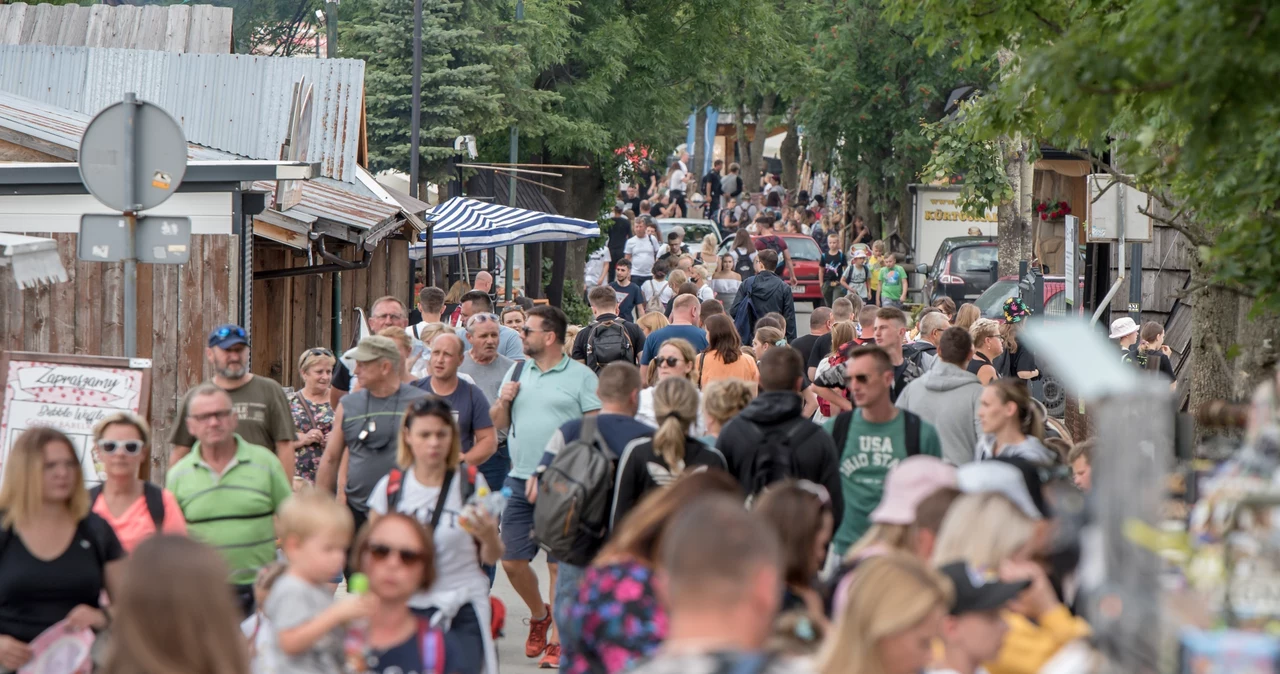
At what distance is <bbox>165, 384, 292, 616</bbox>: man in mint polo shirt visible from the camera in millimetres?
6645

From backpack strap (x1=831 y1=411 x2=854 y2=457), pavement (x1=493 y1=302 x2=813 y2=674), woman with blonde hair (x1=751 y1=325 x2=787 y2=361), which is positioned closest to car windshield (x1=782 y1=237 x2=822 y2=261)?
woman with blonde hair (x1=751 y1=325 x2=787 y2=361)

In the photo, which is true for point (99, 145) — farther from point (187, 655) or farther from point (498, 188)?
point (498, 188)

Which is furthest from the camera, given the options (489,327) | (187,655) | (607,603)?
(489,327)

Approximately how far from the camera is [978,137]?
9.05 metres

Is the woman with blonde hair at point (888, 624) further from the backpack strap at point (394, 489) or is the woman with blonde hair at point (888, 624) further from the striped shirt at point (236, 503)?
the striped shirt at point (236, 503)

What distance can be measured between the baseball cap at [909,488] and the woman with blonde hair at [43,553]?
9.25 feet

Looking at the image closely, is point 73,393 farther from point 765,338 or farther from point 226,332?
point 765,338

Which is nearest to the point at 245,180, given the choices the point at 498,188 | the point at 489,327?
the point at 489,327

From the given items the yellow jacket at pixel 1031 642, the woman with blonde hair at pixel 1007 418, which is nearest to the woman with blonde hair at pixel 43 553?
the yellow jacket at pixel 1031 642

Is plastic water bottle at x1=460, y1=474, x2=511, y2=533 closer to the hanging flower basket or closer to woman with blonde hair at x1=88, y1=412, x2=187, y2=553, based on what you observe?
woman with blonde hair at x1=88, y1=412, x2=187, y2=553

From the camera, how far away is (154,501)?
6.29 metres

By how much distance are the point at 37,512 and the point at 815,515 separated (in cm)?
293

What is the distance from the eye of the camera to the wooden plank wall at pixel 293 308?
16688mm

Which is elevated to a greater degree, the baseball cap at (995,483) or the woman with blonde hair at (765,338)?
the woman with blonde hair at (765,338)
